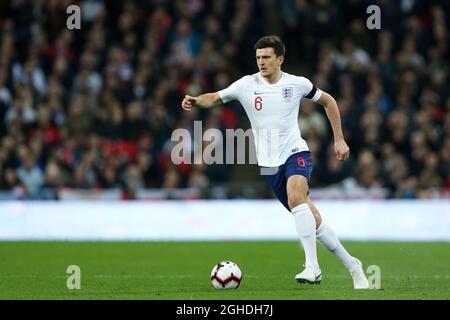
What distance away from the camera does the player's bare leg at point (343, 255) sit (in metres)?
11.6

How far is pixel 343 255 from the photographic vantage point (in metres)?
11.6

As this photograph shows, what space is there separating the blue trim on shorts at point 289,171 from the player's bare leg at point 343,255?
0.34m

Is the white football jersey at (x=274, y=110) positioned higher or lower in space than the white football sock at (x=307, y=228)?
higher

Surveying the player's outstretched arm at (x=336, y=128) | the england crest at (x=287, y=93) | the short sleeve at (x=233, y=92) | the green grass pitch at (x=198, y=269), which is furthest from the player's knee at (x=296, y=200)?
the short sleeve at (x=233, y=92)

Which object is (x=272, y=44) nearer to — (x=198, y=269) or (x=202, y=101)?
(x=202, y=101)

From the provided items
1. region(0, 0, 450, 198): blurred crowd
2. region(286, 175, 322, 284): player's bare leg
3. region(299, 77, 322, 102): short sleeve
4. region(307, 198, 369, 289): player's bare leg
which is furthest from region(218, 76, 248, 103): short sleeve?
region(0, 0, 450, 198): blurred crowd

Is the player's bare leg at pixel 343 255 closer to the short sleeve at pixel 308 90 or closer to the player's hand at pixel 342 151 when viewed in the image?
the player's hand at pixel 342 151

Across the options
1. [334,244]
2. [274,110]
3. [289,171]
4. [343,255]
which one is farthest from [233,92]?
[343,255]

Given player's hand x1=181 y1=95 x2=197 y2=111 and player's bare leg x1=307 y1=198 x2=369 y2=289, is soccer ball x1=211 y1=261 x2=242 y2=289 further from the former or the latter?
player's hand x1=181 y1=95 x2=197 y2=111

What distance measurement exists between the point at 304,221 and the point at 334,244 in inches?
17.3

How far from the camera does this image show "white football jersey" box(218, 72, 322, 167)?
38.9ft

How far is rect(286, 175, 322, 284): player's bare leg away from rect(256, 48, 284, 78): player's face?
1145 millimetres

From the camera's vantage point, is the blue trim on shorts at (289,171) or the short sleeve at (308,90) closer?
the blue trim on shorts at (289,171)

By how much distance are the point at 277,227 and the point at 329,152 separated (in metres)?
2.08
